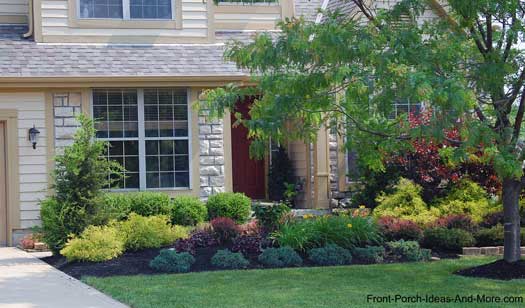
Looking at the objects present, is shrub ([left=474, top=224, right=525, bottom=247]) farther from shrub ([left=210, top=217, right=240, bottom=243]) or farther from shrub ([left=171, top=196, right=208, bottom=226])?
shrub ([left=171, top=196, right=208, bottom=226])

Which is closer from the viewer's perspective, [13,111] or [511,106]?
[511,106]

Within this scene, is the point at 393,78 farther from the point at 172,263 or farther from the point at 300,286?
the point at 172,263

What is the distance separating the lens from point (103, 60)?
15398 millimetres

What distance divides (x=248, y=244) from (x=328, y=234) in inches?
48.3

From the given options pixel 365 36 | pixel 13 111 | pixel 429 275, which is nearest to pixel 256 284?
pixel 429 275

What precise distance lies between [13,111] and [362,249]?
6985 mm

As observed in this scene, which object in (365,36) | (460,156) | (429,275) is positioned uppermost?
(365,36)

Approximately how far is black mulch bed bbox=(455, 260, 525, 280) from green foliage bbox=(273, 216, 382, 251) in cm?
200

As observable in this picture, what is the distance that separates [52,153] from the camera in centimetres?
1513

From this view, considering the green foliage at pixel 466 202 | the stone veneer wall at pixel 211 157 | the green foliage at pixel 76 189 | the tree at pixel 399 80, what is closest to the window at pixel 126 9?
the stone veneer wall at pixel 211 157

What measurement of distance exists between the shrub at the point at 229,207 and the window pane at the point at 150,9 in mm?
3719

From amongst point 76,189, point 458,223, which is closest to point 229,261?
point 76,189

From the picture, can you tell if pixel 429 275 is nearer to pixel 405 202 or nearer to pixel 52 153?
pixel 405 202

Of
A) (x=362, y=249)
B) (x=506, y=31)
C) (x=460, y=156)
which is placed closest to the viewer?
(x=460, y=156)
